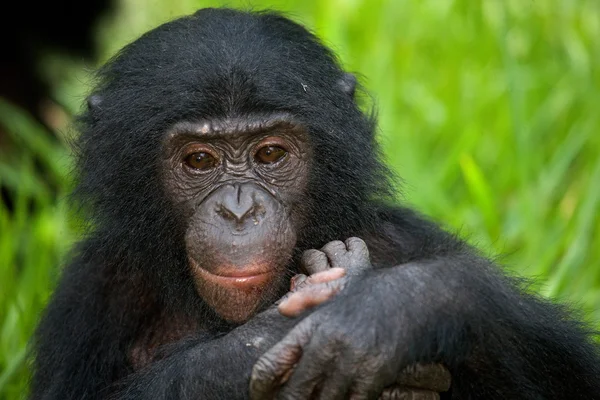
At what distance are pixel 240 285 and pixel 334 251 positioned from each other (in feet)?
1.32

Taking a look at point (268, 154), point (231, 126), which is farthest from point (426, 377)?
point (231, 126)

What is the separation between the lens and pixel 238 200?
13.5ft

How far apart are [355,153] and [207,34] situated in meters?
0.84

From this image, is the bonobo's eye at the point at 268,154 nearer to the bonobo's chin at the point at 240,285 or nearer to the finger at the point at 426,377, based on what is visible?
the bonobo's chin at the point at 240,285

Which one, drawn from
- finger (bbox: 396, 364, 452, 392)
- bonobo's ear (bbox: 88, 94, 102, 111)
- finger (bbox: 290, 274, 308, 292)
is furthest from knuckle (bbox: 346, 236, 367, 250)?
bonobo's ear (bbox: 88, 94, 102, 111)

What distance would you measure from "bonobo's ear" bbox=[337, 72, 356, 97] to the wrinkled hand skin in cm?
109

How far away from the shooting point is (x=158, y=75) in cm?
447

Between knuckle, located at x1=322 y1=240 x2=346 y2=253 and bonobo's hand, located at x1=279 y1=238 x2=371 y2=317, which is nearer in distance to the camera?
bonobo's hand, located at x1=279 y1=238 x2=371 y2=317

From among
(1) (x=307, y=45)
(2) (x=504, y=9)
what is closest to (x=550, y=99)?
(2) (x=504, y=9)

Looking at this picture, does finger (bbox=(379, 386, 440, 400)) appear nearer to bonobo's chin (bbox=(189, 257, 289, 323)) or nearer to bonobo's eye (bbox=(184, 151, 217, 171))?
bonobo's chin (bbox=(189, 257, 289, 323))

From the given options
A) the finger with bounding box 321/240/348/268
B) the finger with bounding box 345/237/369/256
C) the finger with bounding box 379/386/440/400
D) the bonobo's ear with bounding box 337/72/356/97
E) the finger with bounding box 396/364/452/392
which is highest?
the bonobo's ear with bounding box 337/72/356/97

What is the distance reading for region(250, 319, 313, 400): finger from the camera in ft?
11.6

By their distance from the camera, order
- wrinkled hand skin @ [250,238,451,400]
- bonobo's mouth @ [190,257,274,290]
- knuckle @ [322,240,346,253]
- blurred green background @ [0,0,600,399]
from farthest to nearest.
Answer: blurred green background @ [0,0,600,399] < knuckle @ [322,240,346,253] < bonobo's mouth @ [190,257,274,290] < wrinkled hand skin @ [250,238,451,400]

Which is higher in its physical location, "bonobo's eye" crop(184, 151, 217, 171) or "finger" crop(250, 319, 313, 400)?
"bonobo's eye" crop(184, 151, 217, 171)
